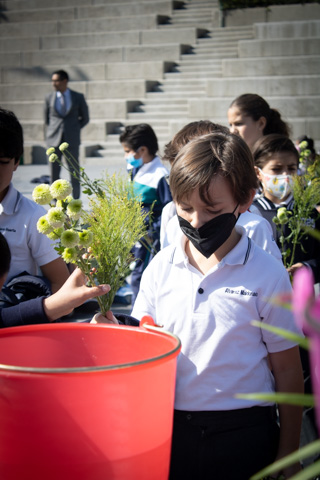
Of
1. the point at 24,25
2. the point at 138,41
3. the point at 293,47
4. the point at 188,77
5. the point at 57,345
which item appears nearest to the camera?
the point at 57,345

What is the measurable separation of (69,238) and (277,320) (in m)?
0.62

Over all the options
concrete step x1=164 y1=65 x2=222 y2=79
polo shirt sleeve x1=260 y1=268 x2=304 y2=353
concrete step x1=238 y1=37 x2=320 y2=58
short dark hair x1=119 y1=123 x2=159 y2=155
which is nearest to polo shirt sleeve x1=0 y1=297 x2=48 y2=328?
polo shirt sleeve x1=260 y1=268 x2=304 y2=353

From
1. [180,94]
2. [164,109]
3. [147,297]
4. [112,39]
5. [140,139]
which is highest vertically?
[147,297]

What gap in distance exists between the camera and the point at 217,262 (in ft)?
6.51

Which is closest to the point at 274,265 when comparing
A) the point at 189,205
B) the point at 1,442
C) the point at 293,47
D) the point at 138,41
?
the point at 189,205

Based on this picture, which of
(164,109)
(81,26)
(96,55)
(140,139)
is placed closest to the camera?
(140,139)

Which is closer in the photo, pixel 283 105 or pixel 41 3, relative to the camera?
pixel 283 105

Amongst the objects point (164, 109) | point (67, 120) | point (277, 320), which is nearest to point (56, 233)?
point (277, 320)

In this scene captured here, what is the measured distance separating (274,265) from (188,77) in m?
15.8

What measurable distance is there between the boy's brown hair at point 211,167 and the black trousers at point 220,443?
0.58m

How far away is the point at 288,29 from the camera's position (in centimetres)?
1630

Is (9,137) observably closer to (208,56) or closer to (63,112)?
(63,112)

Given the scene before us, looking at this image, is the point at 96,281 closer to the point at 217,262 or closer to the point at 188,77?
the point at 217,262

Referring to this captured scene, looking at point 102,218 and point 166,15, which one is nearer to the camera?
point 102,218
